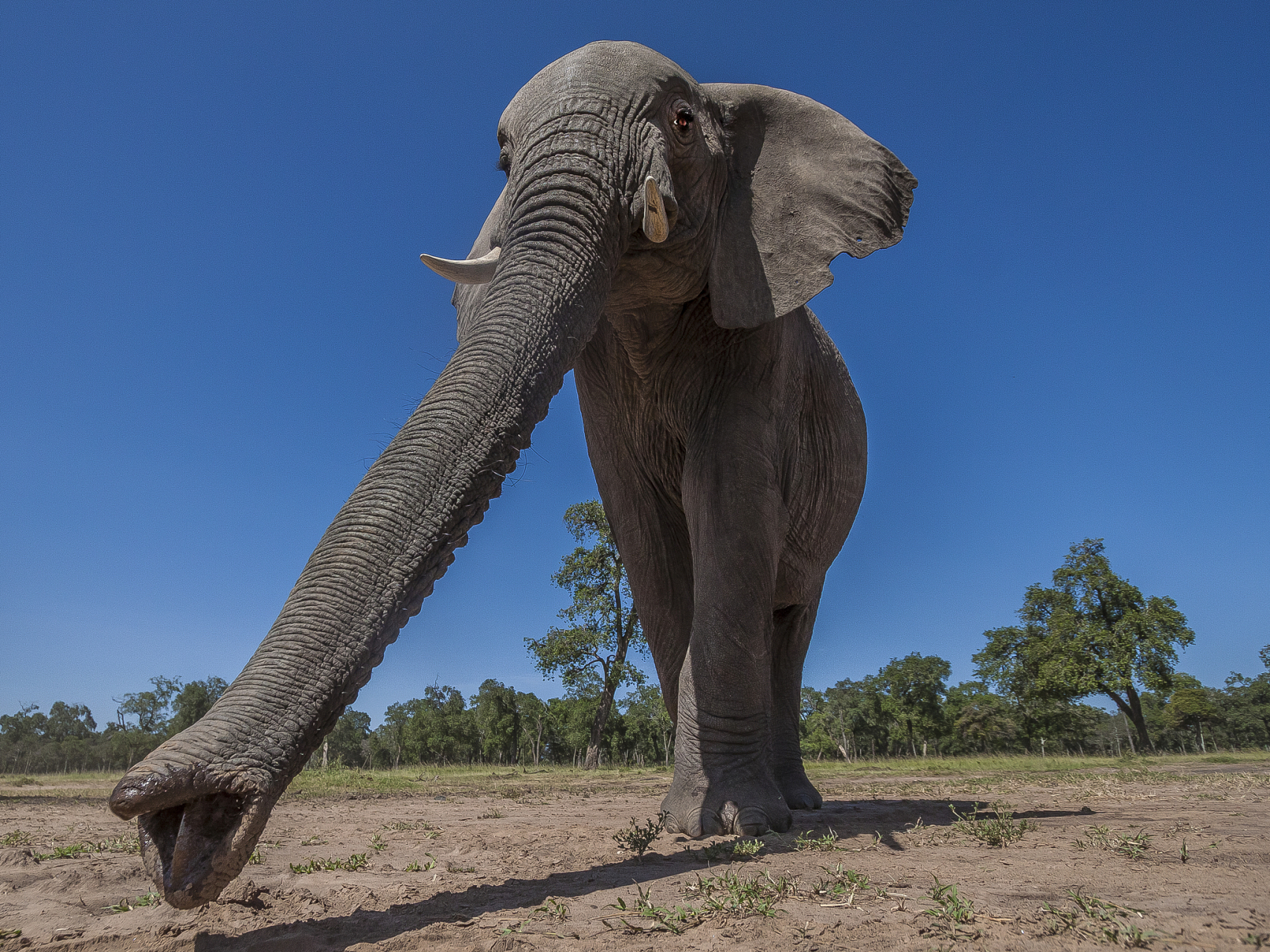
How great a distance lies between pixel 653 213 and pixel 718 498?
5.25ft

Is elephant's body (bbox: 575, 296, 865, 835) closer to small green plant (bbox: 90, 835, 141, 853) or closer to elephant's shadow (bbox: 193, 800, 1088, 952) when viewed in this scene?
elephant's shadow (bbox: 193, 800, 1088, 952)

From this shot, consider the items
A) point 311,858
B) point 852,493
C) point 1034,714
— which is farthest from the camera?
point 1034,714

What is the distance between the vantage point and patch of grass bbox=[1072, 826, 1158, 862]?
3.43 meters

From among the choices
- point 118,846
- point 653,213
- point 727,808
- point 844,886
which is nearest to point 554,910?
point 844,886

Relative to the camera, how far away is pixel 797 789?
6.36m

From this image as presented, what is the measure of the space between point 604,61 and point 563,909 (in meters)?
3.89

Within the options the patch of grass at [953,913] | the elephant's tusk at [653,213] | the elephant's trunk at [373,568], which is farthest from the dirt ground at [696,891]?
the elephant's tusk at [653,213]

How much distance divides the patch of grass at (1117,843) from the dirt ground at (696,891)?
14mm

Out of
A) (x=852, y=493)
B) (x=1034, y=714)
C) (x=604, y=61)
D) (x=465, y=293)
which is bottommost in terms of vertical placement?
(x=1034, y=714)

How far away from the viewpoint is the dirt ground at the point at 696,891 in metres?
2.23

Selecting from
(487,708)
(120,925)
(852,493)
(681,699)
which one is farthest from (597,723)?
(487,708)

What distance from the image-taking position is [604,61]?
14.1ft

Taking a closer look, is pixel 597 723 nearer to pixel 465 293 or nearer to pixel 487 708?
pixel 465 293

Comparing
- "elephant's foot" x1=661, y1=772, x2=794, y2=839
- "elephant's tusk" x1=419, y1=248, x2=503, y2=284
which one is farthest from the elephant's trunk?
"elephant's foot" x1=661, y1=772, x2=794, y2=839
